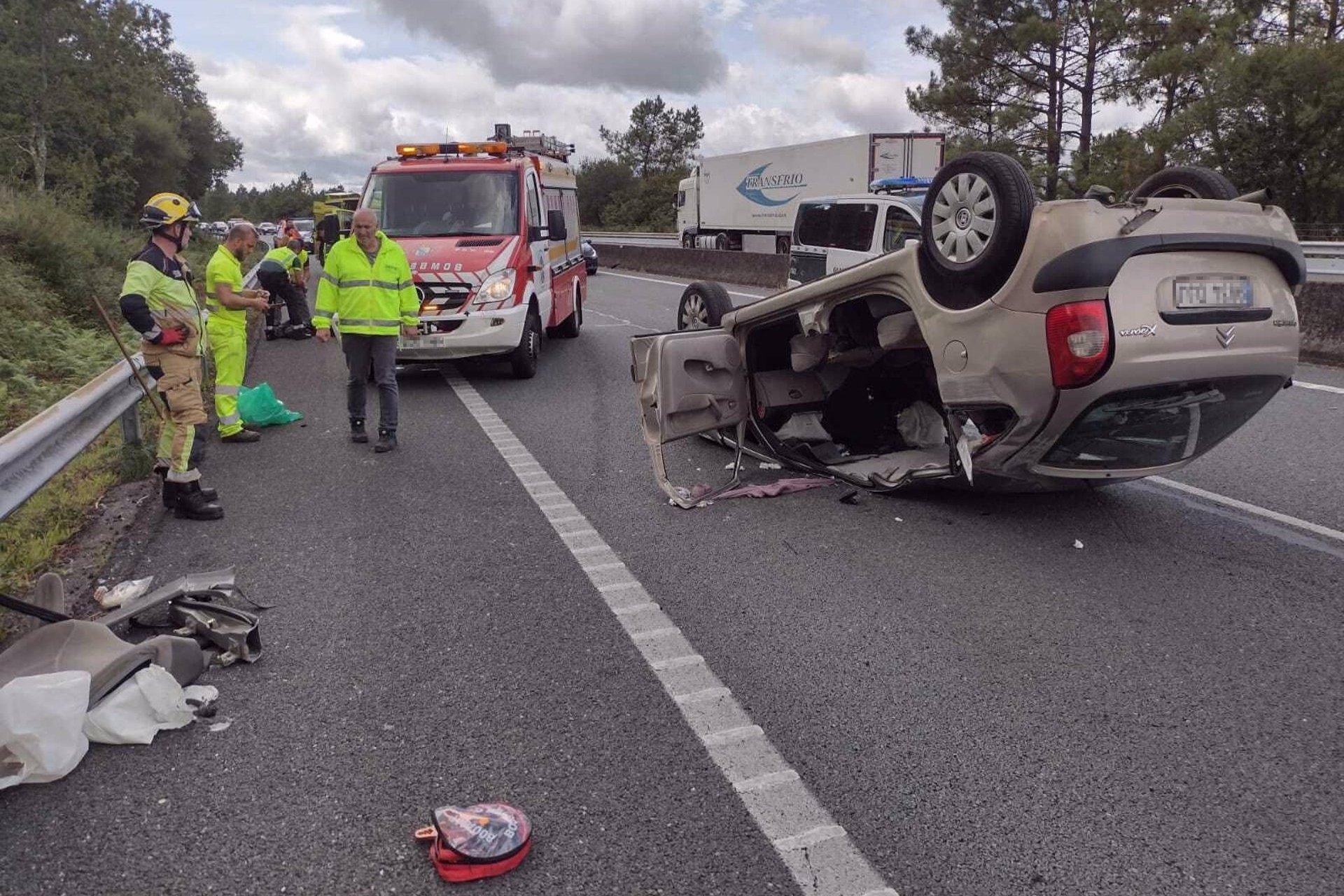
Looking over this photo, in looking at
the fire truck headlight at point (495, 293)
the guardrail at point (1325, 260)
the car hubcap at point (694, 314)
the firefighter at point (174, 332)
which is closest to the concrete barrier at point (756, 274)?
the guardrail at point (1325, 260)

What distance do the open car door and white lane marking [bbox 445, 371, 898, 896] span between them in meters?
1.49

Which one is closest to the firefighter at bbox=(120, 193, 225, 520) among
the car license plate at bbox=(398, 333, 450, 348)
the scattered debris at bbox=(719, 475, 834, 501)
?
the scattered debris at bbox=(719, 475, 834, 501)

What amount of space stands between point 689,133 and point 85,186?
72.0 m

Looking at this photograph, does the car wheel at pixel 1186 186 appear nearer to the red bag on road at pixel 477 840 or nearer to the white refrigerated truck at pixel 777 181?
the red bag on road at pixel 477 840

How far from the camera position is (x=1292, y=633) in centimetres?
Result: 390

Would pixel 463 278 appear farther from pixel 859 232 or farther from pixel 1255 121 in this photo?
pixel 1255 121

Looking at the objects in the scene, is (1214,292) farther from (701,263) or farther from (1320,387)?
(701,263)

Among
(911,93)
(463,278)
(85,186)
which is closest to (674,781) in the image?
(463,278)

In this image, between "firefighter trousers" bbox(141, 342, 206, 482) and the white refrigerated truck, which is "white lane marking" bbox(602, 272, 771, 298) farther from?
"firefighter trousers" bbox(141, 342, 206, 482)

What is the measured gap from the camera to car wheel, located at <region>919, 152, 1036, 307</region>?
4402 mm

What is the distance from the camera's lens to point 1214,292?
14.4 feet

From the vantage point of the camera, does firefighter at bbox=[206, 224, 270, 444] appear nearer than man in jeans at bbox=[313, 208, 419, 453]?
No

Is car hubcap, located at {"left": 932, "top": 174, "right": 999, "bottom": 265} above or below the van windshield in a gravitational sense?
below

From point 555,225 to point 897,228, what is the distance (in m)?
4.38
